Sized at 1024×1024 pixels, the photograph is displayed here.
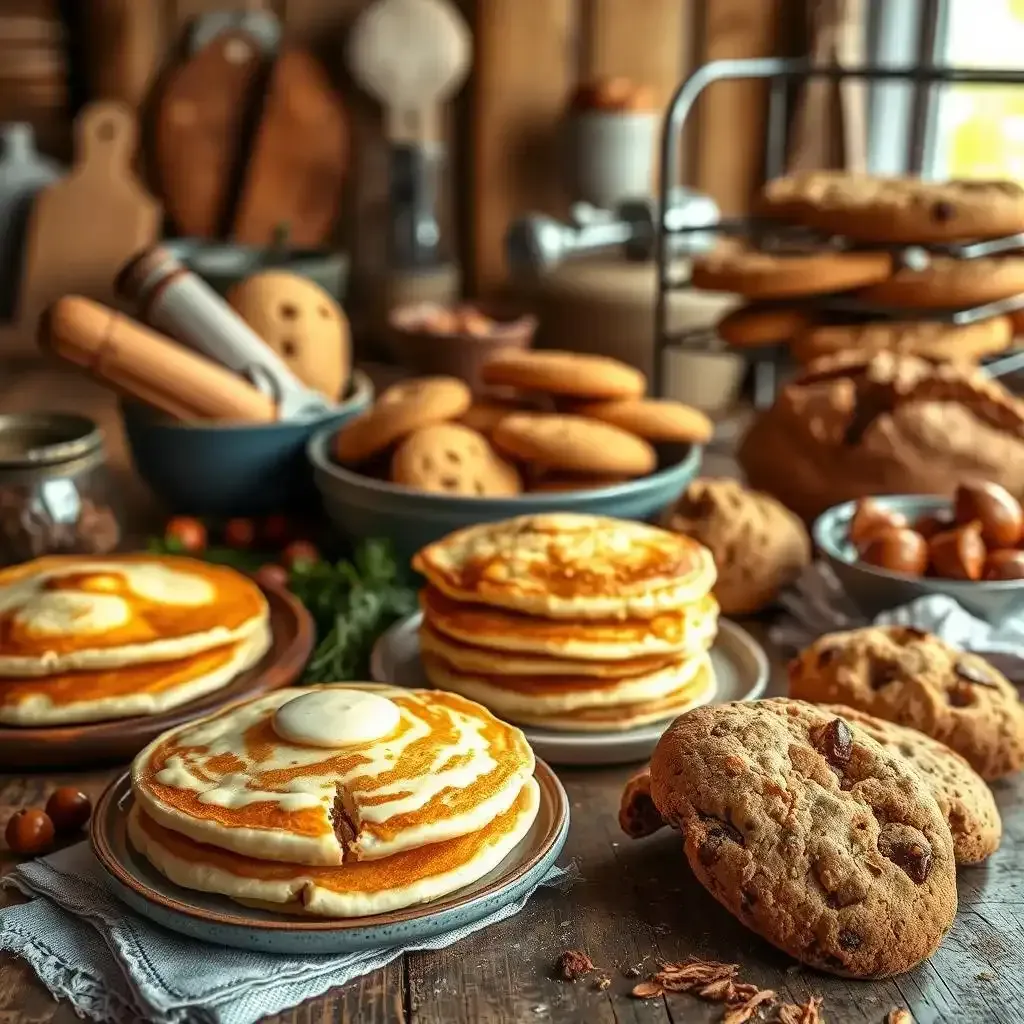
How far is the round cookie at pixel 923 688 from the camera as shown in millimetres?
1064

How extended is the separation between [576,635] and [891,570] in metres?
0.42

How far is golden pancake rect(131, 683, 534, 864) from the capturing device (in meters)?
0.81

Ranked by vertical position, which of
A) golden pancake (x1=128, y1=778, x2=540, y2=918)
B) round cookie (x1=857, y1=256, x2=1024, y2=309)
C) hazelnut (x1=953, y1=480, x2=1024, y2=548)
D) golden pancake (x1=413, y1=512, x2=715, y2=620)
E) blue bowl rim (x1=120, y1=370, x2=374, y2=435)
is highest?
round cookie (x1=857, y1=256, x2=1024, y2=309)

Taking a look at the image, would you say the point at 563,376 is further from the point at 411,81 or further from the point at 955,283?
the point at 411,81

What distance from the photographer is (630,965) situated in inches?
33.2

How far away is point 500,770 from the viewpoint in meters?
0.88

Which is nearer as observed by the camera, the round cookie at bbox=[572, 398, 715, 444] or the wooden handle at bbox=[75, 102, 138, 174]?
the round cookie at bbox=[572, 398, 715, 444]

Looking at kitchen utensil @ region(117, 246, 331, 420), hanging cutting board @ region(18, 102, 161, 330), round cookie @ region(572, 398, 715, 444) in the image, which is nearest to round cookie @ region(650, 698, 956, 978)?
round cookie @ region(572, 398, 715, 444)

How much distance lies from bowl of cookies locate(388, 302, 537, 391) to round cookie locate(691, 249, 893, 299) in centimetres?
40

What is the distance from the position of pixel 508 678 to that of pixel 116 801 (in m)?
0.31

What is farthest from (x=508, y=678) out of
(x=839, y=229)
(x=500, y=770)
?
(x=839, y=229)

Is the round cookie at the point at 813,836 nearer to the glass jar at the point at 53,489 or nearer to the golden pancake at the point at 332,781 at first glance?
the golden pancake at the point at 332,781

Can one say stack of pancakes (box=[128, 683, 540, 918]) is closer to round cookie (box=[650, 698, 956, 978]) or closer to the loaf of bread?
round cookie (box=[650, 698, 956, 978])

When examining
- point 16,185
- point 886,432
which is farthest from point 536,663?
point 16,185
